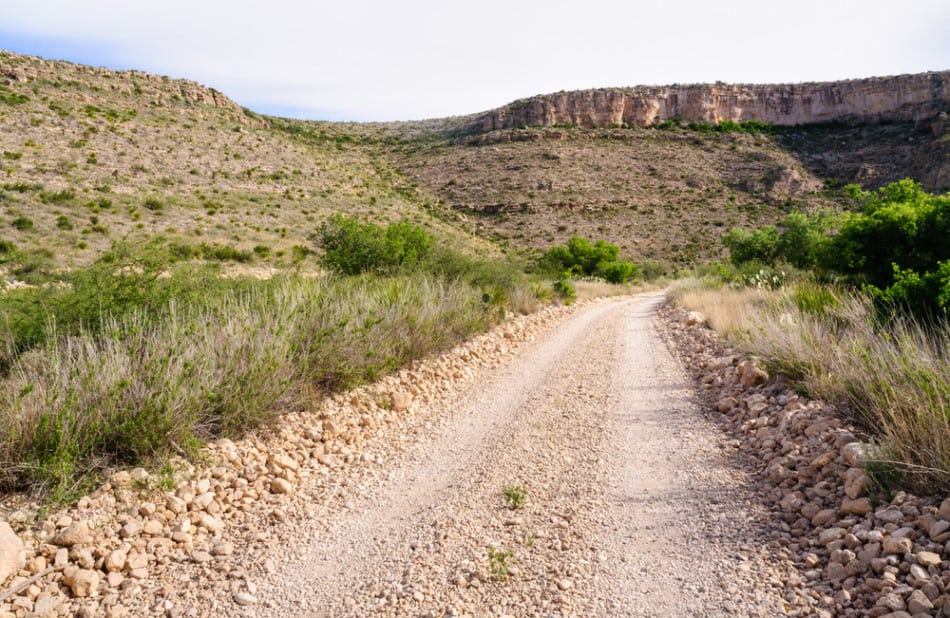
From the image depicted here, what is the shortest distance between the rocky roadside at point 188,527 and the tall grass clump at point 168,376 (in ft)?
0.85

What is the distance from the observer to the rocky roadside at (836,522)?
242 cm

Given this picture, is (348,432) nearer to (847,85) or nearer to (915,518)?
(915,518)

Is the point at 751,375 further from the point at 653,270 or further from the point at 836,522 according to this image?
the point at 653,270

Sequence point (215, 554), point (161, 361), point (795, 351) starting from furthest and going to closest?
1. point (795, 351)
2. point (161, 361)
3. point (215, 554)

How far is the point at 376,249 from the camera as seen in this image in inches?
520

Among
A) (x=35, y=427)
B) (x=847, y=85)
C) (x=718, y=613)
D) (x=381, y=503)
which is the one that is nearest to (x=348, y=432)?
(x=381, y=503)

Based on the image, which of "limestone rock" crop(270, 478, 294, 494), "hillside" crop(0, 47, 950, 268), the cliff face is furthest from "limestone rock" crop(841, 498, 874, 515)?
the cliff face

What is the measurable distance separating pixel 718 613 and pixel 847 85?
82.1 m

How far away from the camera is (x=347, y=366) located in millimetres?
6051

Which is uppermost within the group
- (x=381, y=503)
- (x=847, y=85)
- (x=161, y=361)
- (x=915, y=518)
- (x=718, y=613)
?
(x=847, y=85)

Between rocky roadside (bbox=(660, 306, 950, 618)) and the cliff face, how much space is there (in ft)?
199

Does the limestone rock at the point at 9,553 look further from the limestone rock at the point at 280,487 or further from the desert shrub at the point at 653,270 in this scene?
the desert shrub at the point at 653,270

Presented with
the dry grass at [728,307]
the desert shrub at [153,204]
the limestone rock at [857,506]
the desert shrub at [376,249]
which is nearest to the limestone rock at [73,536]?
the limestone rock at [857,506]

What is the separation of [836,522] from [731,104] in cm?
7660
